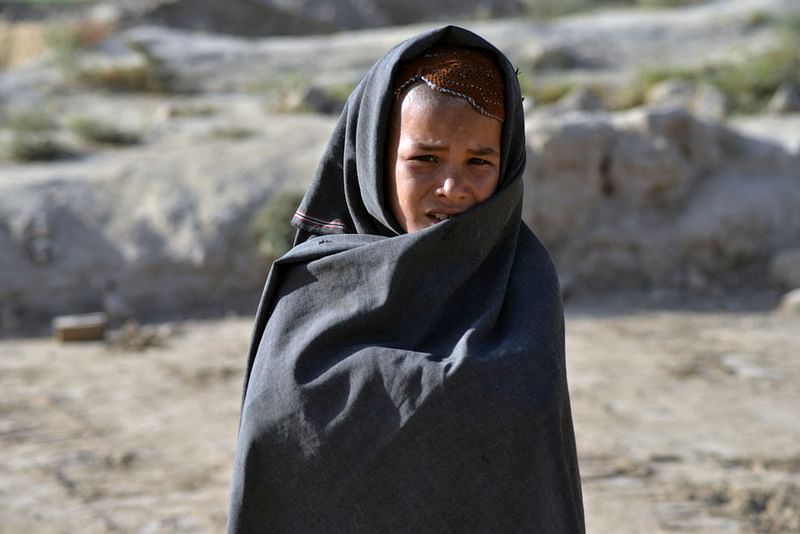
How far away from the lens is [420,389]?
159 cm

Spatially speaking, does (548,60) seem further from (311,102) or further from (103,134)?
(103,134)

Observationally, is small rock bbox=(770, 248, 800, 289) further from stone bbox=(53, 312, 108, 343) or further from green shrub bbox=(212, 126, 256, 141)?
stone bbox=(53, 312, 108, 343)

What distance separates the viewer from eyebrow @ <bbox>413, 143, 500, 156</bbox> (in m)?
1.64

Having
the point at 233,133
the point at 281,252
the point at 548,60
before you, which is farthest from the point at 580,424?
the point at 548,60

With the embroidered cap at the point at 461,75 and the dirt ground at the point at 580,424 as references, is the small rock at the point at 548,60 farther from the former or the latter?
the embroidered cap at the point at 461,75

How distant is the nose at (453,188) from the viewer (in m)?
1.63

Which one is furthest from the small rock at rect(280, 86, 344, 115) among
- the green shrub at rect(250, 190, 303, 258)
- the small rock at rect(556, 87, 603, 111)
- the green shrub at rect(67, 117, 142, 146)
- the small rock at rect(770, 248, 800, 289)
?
the small rock at rect(770, 248, 800, 289)

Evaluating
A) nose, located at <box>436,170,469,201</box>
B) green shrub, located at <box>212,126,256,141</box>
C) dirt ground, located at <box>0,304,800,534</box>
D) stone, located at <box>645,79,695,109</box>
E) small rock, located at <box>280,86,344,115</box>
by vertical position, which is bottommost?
dirt ground, located at <box>0,304,800,534</box>

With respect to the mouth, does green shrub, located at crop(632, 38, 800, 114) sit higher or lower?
higher

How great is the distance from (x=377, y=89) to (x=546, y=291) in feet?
1.36

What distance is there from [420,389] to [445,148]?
0.37 meters

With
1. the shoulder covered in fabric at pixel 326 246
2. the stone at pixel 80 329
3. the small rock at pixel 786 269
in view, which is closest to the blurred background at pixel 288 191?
the small rock at pixel 786 269

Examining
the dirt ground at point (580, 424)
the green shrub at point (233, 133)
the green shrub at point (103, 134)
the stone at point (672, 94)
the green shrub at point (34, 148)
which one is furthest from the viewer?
the stone at point (672, 94)

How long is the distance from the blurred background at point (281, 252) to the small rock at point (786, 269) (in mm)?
14
